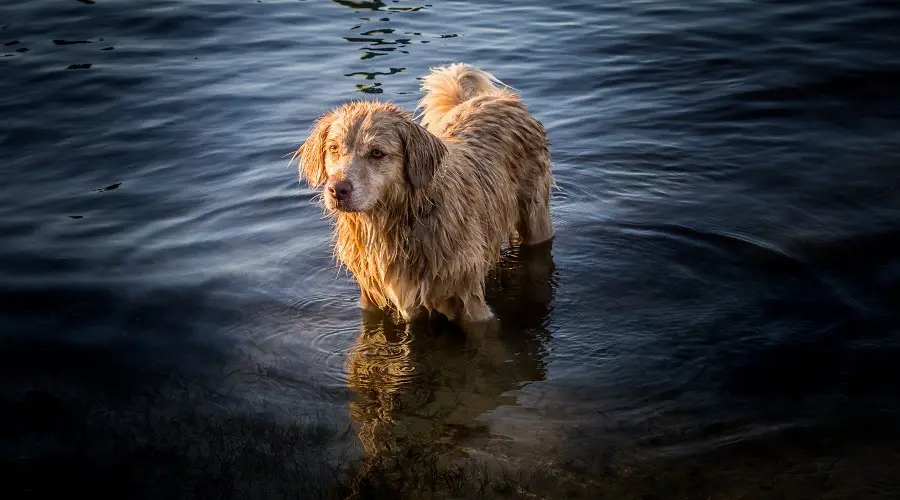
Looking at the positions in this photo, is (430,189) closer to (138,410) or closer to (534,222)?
(534,222)

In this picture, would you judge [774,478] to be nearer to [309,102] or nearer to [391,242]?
[391,242]

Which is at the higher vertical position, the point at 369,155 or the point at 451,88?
the point at 451,88

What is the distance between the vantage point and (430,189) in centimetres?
573

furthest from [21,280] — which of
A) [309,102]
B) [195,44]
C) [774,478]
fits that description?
[195,44]

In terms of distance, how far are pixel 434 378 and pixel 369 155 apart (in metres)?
1.50

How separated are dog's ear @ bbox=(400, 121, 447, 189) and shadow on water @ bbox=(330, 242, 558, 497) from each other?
4.03ft

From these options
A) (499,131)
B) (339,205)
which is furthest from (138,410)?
(499,131)

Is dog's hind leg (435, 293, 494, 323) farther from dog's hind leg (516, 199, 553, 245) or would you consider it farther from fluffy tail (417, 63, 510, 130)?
fluffy tail (417, 63, 510, 130)

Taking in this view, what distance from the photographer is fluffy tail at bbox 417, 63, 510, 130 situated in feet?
24.2

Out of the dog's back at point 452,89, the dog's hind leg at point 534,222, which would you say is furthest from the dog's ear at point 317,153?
the dog's hind leg at point 534,222

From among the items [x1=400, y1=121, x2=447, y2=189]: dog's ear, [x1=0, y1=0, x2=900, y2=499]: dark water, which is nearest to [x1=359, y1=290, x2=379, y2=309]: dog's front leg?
[x1=0, y1=0, x2=900, y2=499]: dark water

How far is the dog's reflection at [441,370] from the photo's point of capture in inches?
202

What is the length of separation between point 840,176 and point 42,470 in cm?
717

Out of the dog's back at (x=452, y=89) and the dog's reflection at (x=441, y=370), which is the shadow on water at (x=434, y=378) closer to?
the dog's reflection at (x=441, y=370)
